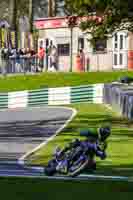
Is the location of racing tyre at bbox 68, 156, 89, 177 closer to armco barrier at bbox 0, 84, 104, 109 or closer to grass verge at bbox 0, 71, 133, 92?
armco barrier at bbox 0, 84, 104, 109

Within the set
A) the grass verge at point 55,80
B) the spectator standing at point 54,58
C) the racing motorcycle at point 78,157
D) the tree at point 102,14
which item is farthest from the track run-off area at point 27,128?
the spectator standing at point 54,58

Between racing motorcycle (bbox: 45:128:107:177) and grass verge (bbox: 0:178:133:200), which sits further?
racing motorcycle (bbox: 45:128:107:177)

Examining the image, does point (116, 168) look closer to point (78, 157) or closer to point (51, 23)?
point (78, 157)

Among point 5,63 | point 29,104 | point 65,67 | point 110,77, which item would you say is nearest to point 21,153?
point 29,104

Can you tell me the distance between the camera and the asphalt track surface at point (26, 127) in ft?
59.0

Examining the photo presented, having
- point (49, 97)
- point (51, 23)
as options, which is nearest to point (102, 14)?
point (49, 97)

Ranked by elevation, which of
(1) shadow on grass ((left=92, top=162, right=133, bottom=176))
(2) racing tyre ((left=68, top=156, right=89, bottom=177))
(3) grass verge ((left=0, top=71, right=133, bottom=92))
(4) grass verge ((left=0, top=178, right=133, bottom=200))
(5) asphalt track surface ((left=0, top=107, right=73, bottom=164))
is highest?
(4) grass verge ((left=0, top=178, right=133, bottom=200))

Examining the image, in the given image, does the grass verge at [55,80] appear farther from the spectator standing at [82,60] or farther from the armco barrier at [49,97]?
the spectator standing at [82,60]

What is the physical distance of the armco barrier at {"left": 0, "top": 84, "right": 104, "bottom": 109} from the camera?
33.9m

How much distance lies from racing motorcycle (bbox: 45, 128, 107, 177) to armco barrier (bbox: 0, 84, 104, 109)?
2488cm

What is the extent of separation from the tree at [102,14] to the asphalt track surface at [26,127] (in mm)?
3305

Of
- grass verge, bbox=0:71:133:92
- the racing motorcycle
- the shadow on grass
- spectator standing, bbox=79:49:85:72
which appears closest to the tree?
the shadow on grass

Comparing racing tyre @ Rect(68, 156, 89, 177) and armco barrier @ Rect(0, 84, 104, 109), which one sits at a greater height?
racing tyre @ Rect(68, 156, 89, 177)

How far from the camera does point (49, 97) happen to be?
34094 mm
